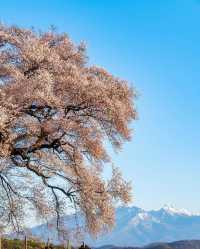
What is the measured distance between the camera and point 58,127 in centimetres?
3072

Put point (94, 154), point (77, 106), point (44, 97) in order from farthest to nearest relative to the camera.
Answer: point (94, 154) → point (77, 106) → point (44, 97)

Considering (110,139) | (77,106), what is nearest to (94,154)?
(110,139)

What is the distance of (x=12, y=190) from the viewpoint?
108 feet

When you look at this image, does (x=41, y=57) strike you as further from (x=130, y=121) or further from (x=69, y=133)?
(x=130, y=121)

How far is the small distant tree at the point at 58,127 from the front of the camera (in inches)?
1178

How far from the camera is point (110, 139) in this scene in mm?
33906

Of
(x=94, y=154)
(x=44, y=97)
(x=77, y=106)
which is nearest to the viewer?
(x=44, y=97)

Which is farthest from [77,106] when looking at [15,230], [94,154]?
[15,230]

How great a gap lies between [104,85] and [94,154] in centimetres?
469

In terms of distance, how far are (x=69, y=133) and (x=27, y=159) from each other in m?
3.19

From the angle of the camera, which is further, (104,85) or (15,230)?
(15,230)

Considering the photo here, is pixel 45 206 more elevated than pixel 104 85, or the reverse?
pixel 104 85

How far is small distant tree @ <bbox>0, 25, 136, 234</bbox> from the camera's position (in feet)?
98.2

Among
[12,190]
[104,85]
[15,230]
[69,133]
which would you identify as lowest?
[15,230]
